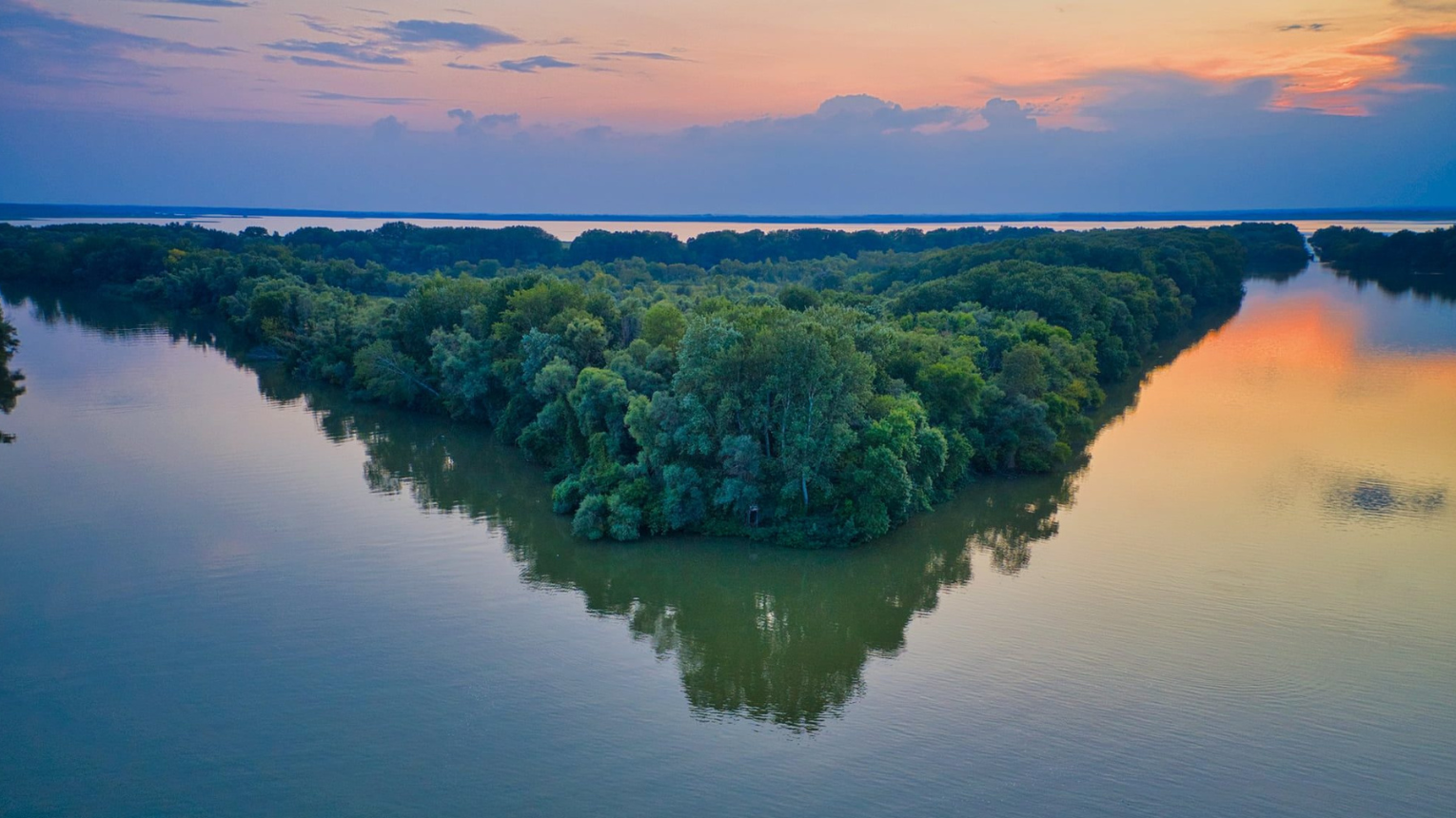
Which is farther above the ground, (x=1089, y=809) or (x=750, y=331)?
(x=750, y=331)

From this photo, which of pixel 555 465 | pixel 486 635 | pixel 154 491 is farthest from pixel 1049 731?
pixel 154 491

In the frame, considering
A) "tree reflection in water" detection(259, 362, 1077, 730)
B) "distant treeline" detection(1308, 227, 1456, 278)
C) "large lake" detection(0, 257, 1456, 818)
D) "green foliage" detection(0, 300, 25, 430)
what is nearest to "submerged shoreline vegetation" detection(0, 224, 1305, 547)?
"tree reflection in water" detection(259, 362, 1077, 730)

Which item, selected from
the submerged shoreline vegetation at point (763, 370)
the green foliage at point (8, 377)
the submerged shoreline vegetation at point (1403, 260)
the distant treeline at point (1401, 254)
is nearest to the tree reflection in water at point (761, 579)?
the submerged shoreline vegetation at point (763, 370)

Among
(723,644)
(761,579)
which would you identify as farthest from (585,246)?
(723,644)

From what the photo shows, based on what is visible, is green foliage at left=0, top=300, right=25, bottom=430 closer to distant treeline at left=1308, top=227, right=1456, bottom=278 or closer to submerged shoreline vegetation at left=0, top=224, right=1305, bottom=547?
submerged shoreline vegetation at left=0, top=224, right=1305, bottom=547

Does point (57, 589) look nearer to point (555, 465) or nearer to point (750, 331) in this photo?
point (555, 465)

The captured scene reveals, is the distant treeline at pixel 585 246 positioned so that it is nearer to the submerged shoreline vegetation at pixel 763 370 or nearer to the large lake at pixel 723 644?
the submerged shoreline vegetation at pixel 763 370
